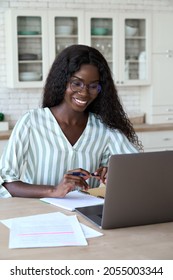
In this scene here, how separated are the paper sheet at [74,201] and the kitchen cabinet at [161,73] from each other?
2989 mm

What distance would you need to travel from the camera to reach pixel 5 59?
4441 mm

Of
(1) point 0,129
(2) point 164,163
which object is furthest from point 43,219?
(1) point 0,129

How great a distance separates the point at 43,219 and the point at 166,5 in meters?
3.86

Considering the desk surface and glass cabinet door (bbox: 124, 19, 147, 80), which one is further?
glass cabinet door (bbox: 124, 19, 147, 80)

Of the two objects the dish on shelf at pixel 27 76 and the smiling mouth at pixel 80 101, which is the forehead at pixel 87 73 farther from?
the dish on shelf at pixel 27 76

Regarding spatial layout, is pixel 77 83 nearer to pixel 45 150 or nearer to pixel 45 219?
pixel 45 150

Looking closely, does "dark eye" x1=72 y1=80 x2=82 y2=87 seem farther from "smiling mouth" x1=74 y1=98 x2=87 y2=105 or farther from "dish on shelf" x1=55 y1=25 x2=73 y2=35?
"dish on shelf" x1=55 y1=25 x2=73 y2=35

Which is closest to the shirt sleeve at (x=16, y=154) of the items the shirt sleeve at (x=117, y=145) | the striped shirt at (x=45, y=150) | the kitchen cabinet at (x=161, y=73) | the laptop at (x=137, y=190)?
the striped shirt at (x=45, y=150)

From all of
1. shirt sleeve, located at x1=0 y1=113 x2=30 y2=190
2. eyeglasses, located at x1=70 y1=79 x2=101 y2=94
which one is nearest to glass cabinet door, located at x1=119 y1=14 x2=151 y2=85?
eyeglasses, located at x1=70 y1=79 x2=101 y2=94

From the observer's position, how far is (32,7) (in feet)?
14.3

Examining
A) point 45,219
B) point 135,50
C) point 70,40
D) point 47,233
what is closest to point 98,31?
point 70,40

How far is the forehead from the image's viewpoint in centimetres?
212

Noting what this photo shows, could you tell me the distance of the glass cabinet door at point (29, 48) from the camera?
426 cm

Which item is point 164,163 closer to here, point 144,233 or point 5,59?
point 144,233
